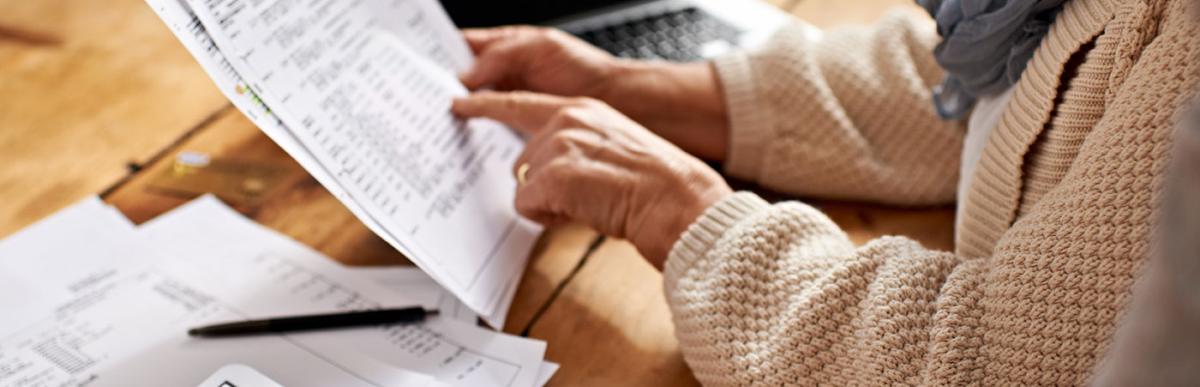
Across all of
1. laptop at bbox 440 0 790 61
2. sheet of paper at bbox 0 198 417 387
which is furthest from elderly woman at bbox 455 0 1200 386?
sheet of paper at bbox 0 198 417 387

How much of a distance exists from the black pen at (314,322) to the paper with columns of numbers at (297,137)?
0.05m

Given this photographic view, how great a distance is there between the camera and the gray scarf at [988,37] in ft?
1.78

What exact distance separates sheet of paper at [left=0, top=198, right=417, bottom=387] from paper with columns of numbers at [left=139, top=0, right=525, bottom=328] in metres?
0.10

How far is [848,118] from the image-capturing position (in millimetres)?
763

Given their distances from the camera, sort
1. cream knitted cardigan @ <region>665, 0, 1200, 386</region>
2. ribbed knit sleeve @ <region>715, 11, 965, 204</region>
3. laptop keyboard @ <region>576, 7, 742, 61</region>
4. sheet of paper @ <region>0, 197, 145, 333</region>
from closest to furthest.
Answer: cream knitted cardigan @ <region>665, 0, 1200, 386</region> → sheet of paper @ <region>0, 197, 145, 333</region> → ribbed knit sleeve @ <region>715, 11, 965, 204</region> → laptop keyboard @ <region>576, 7, 742, 61</region>

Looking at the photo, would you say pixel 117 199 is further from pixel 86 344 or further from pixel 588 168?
pixel 588 168

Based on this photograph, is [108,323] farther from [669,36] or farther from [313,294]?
[669,36]

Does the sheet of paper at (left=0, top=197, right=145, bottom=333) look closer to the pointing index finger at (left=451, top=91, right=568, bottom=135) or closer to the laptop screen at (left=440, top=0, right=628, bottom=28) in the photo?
the pointing index finger at (left=451, top=91, right=568, bottom=135)

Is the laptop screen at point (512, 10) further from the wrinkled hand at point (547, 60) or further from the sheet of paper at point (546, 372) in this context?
the sheet of paper at point (546, 372)

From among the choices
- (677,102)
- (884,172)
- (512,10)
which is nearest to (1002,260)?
(884,172)

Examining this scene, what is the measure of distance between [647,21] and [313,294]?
1.57 feet

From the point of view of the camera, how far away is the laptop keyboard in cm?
93

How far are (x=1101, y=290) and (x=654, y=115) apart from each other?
0.46 m

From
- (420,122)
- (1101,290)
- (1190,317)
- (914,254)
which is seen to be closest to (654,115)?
(420,122)
